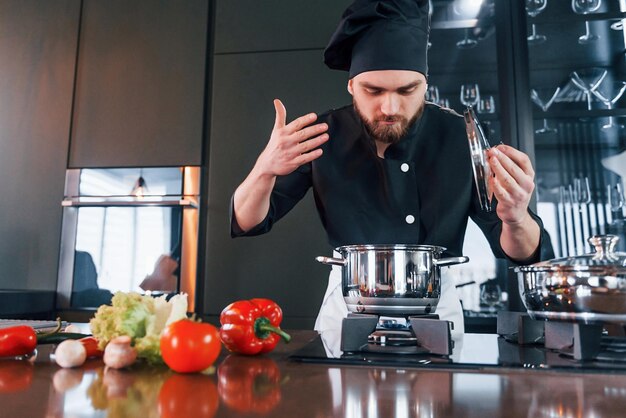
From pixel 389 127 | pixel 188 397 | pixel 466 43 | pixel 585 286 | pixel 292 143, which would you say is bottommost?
pixel 188 397

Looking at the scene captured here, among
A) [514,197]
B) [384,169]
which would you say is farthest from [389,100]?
[514,197]

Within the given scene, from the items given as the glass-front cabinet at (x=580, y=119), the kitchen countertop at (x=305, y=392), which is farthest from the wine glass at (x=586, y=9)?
the kitchen countertop at (x=305, y=392)

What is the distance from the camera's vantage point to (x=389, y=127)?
1.21 meters

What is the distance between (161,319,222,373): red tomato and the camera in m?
0.56

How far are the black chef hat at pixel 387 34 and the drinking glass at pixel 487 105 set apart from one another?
36.1 inches

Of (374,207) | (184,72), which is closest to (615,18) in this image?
(374,207)

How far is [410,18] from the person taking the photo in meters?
1.15

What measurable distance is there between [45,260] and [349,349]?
5.82 feet

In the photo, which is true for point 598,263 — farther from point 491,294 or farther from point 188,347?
point 491,294

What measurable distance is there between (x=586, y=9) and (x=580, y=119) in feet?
1.42

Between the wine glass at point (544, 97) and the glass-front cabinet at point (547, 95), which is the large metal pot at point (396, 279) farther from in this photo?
the wine glass at point (544, 97)

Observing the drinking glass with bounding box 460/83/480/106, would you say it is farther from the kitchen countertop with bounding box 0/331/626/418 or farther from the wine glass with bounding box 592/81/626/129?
the kitchen countertop with bounding box 0/331/626/418

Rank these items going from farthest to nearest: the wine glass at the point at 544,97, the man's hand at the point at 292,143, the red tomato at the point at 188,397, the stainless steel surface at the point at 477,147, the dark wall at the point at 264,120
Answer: the wine glass at the point at 544,97 < the dark wall at the point at 264,120 < the man's hand at the point at 292,143 < the stainless steel surface at the point at 477,147 < the red tomato at the point at 188,397

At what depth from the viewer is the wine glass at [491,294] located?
1.95 m
